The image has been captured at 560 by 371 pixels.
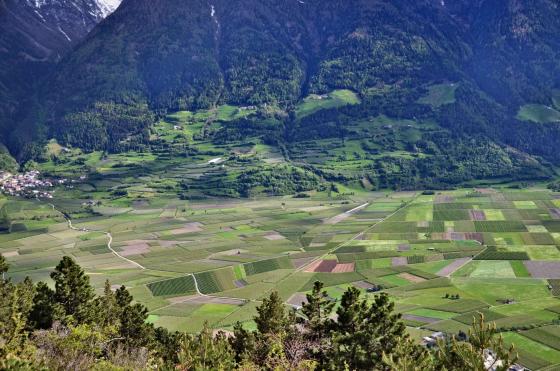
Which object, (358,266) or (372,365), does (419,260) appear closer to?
(358,266)

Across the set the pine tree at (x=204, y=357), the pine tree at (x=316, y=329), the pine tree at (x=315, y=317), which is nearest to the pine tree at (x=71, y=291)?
the pine tree at (x=204, y=357)

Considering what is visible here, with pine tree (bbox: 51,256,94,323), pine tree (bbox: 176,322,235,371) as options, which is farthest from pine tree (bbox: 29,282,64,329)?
pine tree (bbox: 176,322,235,371)

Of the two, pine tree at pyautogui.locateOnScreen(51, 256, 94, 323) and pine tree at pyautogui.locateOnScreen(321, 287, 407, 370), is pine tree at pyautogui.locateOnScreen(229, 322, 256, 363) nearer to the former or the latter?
pine tree at pyautogui.locateOnScreen(321, 287, 407, 370)

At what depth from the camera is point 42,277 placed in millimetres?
149250

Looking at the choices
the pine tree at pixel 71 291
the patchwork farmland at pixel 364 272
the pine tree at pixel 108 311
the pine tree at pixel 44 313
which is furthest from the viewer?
the patchwork farmland at pixel 364 272

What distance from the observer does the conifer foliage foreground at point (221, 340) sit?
1642 inches

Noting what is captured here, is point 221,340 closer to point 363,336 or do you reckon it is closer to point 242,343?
point 242,343

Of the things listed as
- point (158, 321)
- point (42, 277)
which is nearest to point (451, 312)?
point (158, 321)

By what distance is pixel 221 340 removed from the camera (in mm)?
60875

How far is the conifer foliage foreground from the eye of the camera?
41719mm

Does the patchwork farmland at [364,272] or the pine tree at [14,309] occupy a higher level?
the pine tree at [14,309]

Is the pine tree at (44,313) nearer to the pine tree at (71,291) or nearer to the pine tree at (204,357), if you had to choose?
the pine tree at (71,291)

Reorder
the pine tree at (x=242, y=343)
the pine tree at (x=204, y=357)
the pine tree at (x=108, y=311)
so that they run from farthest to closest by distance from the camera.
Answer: the pine tree at (x=108, y=311) → the pine tree at (x=242, y=343) → the pine tree at (x=204, y=357)

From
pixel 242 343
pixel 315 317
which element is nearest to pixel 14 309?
pixel 242 343
